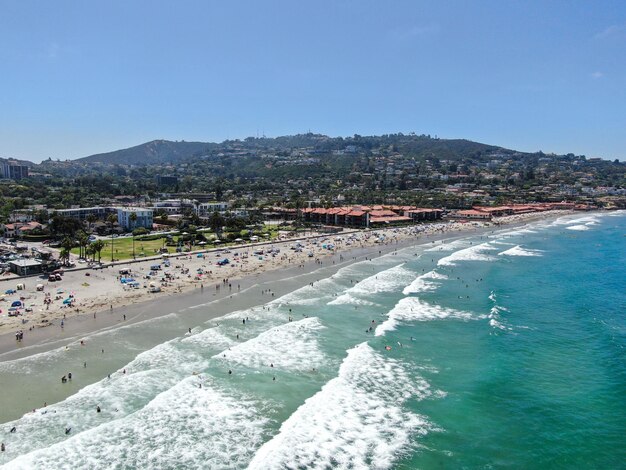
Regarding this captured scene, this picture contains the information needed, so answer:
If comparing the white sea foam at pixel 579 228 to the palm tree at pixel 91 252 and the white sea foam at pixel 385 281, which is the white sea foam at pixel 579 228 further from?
the palm tree at pixel 91 252

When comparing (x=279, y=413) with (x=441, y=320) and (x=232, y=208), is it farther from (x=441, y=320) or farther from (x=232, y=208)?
(x=232, y=208)

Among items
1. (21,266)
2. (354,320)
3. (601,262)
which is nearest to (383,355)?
(354,320)

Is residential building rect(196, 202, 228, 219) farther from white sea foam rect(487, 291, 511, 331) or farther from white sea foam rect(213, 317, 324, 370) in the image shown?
white sea foam rect(213, 317, 324, 370)

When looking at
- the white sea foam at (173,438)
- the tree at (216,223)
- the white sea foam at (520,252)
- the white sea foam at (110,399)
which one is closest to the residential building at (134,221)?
the tree at (216,223)

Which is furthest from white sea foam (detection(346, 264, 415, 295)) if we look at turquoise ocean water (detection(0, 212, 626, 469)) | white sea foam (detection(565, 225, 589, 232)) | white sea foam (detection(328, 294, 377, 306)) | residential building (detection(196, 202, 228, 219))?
white sea foam (detection(565, 225, 589, 232))

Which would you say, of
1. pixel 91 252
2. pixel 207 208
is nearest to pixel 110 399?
pixel 91 252

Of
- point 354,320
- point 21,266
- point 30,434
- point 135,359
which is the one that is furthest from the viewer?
point 21,266
